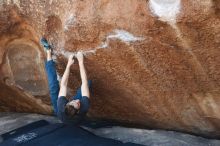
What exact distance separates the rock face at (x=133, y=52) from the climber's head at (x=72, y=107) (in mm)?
290

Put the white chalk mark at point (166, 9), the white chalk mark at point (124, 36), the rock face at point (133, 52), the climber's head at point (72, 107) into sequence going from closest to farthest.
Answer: the white chalk mark at point (166, 9)
the rock face at point (133, 52)
the white chalk mark at point (124, 36)
the climber's head at point (72, 107)

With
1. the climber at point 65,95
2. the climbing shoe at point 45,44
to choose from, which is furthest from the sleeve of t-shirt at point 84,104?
the climbing shoe at point 45,44

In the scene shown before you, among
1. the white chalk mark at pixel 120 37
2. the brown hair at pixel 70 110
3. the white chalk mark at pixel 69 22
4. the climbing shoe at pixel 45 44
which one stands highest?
the white chalk mark at pixel 69 22

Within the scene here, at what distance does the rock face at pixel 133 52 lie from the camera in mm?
2475

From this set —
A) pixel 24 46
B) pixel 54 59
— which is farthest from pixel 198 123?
pixel 24 46

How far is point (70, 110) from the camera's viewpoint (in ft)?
9.69

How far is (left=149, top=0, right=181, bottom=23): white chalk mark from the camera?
2.37 meters

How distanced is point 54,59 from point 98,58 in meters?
0.42

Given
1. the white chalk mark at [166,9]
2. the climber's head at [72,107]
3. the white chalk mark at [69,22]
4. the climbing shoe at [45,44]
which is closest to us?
the white chalk mark at [166,9]

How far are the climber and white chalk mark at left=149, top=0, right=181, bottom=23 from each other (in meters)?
0.75

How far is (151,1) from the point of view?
8.03ft

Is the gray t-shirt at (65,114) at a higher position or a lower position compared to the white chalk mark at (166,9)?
lower

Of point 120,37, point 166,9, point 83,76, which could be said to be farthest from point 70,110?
point 166,9

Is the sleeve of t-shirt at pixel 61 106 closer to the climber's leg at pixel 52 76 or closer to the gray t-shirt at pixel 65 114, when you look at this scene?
the gray t-shirt at pixel 65 114
